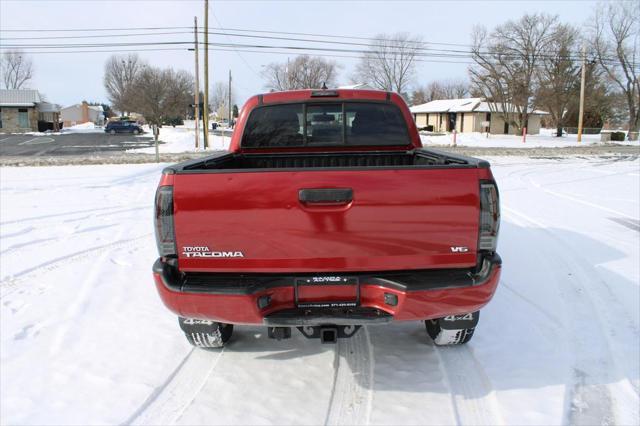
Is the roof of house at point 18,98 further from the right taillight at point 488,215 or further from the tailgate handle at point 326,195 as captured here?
the right taillight at point 488,215

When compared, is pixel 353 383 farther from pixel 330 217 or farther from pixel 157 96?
pixel 157 96

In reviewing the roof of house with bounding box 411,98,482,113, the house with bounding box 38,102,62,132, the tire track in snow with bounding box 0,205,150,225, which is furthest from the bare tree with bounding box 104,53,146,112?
the tire track in snow with bounding box 0,205,150,225

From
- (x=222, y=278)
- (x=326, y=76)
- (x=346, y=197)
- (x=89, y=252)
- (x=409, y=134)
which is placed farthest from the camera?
(x=326, y=76)

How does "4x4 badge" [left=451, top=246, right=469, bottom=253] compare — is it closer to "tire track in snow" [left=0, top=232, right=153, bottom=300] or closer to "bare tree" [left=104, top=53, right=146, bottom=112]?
"tire track in snow" [left=0, top=232, right=153, bottom=300]

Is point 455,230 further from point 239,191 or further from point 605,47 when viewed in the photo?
point 605,47

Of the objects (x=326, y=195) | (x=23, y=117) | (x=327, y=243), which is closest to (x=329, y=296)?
(x=327, y=243)

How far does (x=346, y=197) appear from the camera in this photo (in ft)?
9.43

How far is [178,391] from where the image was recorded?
3393 mm

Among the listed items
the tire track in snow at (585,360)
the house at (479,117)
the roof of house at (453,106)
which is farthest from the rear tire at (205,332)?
the roof of house at (453,106)

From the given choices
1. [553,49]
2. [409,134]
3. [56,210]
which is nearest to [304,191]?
[409,134]

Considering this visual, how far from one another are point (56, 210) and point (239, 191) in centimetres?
777

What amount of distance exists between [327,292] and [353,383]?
0.85 metres

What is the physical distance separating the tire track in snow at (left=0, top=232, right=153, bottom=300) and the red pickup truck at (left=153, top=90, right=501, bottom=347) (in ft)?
10.4

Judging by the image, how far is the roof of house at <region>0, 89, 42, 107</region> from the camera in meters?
62.4
